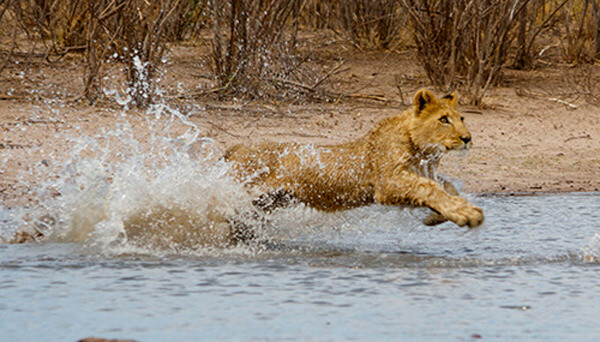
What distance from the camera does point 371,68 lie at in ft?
41.6

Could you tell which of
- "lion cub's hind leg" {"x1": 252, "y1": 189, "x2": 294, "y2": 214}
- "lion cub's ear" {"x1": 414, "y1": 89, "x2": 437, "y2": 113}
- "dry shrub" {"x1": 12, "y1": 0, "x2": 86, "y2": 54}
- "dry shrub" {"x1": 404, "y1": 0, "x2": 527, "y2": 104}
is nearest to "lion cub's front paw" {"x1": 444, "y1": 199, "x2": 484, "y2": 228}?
"lion cub's ear" {"x1": 414, "y1": 89, "x2": 437, "y2": 113}

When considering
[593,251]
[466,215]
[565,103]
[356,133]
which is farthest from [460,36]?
[466,215]

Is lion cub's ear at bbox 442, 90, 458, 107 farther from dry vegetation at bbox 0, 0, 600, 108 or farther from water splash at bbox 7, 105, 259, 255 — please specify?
dry vegetation at bbox 0, 0, 600, 108

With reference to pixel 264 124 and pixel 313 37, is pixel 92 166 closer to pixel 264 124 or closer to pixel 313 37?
pixel 264 124

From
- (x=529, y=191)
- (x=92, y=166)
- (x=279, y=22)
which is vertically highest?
(x=279, y=22)

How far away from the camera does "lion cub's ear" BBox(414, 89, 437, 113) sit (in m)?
6.07

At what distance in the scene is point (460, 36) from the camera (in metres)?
11.0

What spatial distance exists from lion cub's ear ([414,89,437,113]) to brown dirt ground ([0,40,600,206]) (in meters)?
2.40

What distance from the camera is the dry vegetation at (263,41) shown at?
1005 centimetres

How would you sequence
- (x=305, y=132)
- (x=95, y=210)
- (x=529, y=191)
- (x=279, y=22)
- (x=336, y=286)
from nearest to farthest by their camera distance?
(x=336, y=286) → (x=95, y=210) → (x=529, y=191) → (x=305, y=132) → (x=279, y=22)

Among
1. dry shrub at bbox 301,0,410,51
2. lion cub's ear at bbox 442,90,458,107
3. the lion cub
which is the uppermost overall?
dry shrub at bbox 301,0,410,51

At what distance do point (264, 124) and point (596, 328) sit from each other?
608 cm

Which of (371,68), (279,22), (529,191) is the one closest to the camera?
(529,191)

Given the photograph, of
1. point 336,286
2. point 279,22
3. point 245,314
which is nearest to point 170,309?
point 245,314
